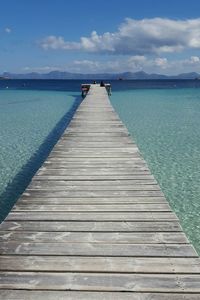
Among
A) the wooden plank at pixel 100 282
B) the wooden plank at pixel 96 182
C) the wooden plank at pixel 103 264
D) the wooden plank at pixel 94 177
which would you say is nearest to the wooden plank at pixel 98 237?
the wooden plank at pixel 103 264

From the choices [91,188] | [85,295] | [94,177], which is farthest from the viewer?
[94,177]

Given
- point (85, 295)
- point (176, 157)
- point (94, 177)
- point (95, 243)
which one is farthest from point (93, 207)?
point (176, 157)

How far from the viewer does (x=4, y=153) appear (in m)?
11.6

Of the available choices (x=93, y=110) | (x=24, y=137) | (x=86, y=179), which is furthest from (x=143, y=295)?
(x=93, y=110)

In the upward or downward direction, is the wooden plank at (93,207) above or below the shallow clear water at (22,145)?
above

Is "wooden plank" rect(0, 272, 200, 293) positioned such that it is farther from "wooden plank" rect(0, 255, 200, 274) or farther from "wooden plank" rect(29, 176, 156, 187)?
"wooden plank" rect(29, 176, 156, 187)

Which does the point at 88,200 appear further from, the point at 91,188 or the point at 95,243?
the point at 95,243

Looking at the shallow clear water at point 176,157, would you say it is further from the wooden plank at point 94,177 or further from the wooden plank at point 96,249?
the wooden plank at point 96,249

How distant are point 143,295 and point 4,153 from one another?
31.5ft

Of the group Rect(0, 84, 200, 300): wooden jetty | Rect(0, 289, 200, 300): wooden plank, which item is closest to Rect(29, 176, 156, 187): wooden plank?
Rect(0, 84, 200, 300): wooden jetty

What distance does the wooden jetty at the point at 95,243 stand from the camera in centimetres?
284

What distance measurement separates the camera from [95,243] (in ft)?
11.7

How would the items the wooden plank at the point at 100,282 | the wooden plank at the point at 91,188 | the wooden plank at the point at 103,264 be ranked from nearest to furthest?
1. the wooden plank at the point at 100,282
2. the wooden plank at the point at 103,264
3. the wooden plank at the point at 91,188

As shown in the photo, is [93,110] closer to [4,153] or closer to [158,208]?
[4,153]
